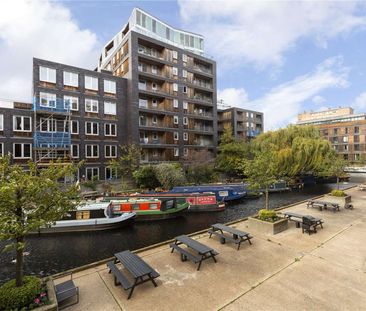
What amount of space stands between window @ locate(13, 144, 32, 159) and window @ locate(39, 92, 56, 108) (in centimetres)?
557

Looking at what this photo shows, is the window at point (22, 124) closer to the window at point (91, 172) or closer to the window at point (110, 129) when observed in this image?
the window at point (91, 172)

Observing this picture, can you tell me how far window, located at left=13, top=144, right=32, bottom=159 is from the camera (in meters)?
25.6

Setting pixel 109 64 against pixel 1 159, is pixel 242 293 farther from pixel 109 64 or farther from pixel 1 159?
pixel 109 64

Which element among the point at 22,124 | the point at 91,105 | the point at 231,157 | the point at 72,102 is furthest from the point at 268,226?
the point at 22,124

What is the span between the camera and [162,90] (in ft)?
120

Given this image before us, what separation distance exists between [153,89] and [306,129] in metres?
26.7

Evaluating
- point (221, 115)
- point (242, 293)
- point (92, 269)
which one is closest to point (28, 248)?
point (92, 269)

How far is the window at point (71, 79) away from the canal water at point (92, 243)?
843 inches

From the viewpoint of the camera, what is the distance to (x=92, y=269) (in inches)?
314

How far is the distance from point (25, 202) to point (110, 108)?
1123 inches

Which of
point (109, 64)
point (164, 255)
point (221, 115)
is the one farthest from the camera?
point (221, 115)

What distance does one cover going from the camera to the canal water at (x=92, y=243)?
1145 cm

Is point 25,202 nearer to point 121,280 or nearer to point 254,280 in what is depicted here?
point 121,280

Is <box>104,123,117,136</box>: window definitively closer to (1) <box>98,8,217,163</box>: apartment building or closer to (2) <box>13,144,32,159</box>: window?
(1) <box>98,8,217,163</box>: apartment building
